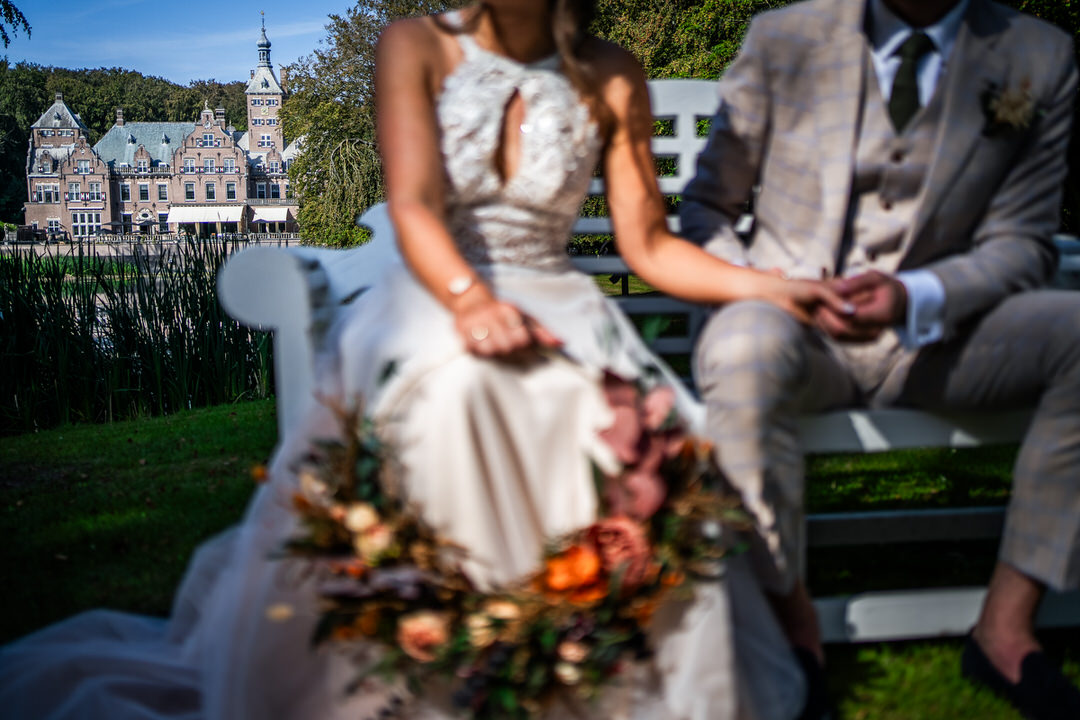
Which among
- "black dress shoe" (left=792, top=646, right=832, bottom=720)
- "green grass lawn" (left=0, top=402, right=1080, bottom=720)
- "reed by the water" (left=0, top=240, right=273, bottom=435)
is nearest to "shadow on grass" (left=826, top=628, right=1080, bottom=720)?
"green grass lawn" (left=0, top=402, right=1080, bottom=720)

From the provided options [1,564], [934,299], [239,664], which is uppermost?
[934,299]

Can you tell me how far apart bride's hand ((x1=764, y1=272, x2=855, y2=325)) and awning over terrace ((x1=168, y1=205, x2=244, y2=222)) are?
90909 mm

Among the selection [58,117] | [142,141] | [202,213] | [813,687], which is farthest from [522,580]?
[142,141]

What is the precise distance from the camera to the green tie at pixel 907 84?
7.28 ft

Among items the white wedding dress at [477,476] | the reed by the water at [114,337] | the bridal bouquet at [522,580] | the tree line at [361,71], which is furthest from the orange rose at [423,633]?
the tree line at [361,71]

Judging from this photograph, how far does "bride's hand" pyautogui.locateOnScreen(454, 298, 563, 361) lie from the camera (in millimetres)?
1667

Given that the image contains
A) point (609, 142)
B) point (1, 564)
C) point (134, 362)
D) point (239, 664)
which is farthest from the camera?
point (134, 362)

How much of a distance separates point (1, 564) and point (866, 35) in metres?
3.34

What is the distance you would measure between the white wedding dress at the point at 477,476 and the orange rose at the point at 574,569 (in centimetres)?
10

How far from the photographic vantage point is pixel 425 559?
5.25ft

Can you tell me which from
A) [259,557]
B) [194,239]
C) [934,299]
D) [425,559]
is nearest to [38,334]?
[194,239]

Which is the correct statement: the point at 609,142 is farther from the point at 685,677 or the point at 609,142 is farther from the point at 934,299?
the point at 685,677

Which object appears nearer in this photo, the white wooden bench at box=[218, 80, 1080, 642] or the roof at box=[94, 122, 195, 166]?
the white wooden bench at box=[218, 80, 1080, 642]

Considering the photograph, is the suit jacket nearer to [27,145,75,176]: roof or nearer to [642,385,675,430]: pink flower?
[642,385,675,430]: pink flower
